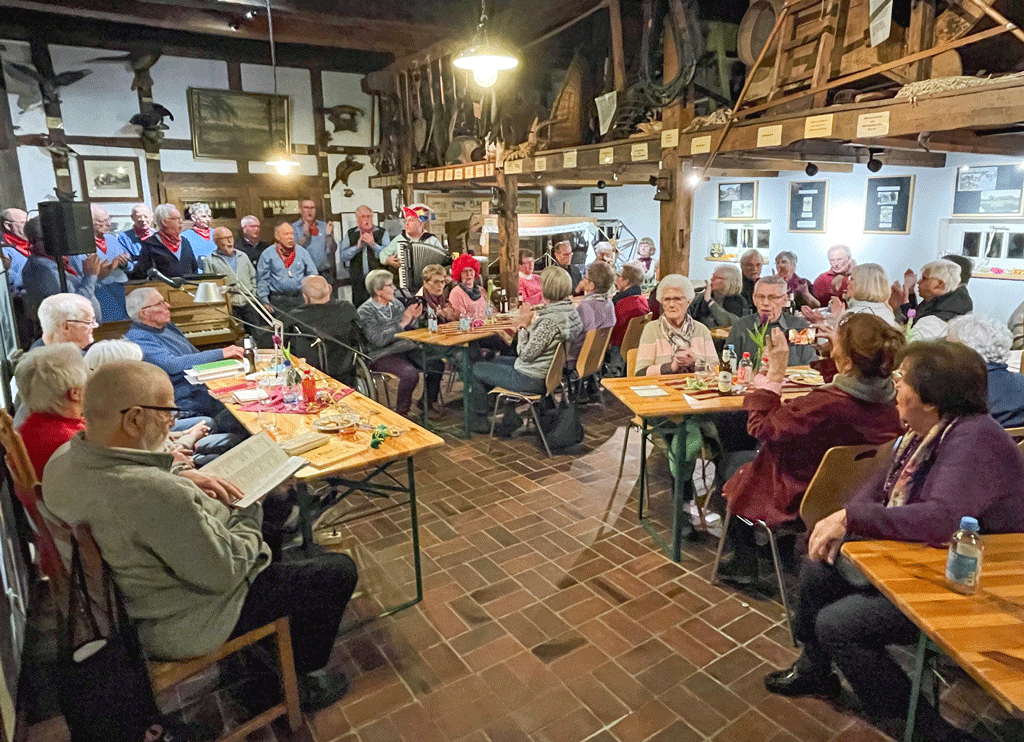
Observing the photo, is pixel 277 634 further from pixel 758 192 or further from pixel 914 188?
pixel 758 192

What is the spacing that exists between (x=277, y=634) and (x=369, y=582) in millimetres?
1123

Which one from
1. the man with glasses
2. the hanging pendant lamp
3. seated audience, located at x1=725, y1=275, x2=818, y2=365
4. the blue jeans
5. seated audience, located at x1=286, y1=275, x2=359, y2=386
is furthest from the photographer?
seated audience, located at x1=286, y1=275, x2=359, y2=386

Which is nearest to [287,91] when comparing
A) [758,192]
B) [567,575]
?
[758,192]

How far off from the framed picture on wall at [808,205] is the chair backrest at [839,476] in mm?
7188

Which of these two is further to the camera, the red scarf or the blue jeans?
the red scarf

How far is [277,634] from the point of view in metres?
2.24

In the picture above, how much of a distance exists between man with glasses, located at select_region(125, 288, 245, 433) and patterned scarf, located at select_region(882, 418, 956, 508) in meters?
3.50

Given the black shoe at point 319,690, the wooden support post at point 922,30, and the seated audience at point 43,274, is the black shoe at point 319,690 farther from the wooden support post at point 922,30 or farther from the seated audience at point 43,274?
the seated audience at point 43,274

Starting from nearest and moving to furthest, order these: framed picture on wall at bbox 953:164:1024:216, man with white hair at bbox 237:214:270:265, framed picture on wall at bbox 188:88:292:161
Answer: framed picture on wall at bbox 953:164:1024:216 < man with white hair at bbox 237:214:270:265 < framed picture on wall at bbox 188:88:292:161

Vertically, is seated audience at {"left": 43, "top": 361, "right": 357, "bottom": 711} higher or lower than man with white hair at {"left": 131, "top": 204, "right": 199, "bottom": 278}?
lower

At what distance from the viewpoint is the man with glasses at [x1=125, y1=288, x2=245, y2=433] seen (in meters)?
4.00

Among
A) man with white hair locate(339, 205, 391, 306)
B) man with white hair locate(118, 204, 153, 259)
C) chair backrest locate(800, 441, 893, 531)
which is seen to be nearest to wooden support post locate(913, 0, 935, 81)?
chair backrest locate(800, 441, 893, 531)

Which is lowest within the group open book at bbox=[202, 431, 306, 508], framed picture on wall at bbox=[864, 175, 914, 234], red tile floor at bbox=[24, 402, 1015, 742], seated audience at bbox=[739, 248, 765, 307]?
red tile floor at bbox=[24, 402, 1015, 742]

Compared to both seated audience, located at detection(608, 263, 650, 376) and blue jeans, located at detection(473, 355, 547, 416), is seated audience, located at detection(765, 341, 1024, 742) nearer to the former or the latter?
blue jeans, located at detection(473, 355, 547, 416)
